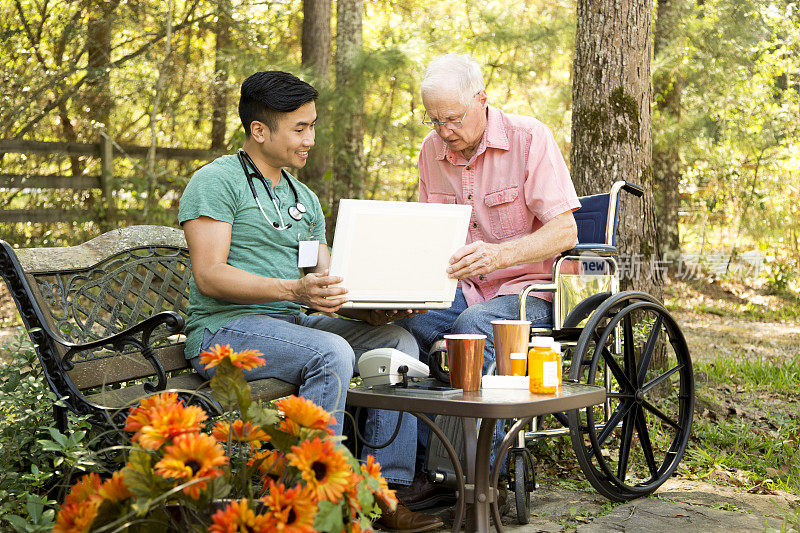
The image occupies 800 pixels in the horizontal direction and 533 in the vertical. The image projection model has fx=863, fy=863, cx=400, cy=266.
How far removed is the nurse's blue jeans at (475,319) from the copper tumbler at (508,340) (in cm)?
33

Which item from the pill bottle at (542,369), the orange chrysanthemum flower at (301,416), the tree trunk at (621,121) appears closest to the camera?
the orange chrysanthemum flower at (301,416)

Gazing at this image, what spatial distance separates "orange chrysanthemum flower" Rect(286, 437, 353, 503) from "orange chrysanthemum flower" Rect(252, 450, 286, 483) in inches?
5.5

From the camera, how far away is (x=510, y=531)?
2.56 metres

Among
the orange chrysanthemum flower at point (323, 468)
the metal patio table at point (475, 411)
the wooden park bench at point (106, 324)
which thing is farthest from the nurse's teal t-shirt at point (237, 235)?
the orange chrysanthemum flower at point (323, 468)

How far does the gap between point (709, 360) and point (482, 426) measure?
12.6 ft

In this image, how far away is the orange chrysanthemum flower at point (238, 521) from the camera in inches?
55.0

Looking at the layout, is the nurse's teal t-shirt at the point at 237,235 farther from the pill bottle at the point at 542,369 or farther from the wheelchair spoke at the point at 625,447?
the wheelchair spoke at the point at 625,447

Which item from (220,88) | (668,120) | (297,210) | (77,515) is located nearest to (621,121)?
(297,210)

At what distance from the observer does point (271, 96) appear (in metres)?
2.66

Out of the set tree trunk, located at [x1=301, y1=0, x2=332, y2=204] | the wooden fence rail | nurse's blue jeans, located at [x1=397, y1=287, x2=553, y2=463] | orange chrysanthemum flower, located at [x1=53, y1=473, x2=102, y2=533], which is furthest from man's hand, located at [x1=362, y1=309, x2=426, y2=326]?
the wooden fence rail

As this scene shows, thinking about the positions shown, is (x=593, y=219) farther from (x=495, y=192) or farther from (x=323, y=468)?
(x=323, y=468)

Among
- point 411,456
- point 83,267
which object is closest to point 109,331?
point 83,267

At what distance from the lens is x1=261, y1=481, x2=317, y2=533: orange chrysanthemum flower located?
1.42m

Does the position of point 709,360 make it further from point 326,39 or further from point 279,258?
point 326,39
